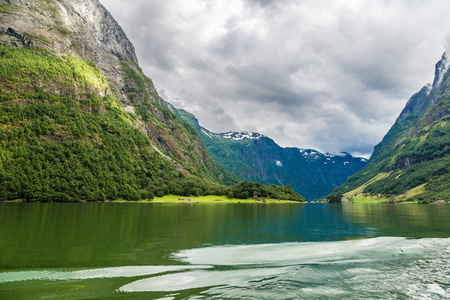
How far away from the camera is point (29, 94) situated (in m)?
172

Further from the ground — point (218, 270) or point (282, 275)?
point (282, 275)

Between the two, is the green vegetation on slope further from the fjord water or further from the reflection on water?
the reflection on water

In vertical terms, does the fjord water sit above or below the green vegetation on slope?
below

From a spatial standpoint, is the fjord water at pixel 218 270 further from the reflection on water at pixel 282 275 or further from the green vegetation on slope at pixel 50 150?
the green vegetation on slope at pixel 50 150

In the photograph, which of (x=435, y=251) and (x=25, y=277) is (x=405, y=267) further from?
(x=25, y=277)

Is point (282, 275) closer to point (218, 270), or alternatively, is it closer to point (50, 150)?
point (218, 270)

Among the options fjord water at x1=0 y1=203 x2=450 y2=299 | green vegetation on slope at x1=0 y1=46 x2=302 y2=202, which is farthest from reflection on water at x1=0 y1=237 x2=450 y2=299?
green vegetation on slope at x1=0 y1=46 x2=302 y2=202

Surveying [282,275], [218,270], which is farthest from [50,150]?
[282,275]

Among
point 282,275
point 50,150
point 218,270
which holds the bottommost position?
point 218,270

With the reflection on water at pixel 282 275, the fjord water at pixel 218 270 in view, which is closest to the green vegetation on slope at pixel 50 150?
the fjord water at pixel 218 270

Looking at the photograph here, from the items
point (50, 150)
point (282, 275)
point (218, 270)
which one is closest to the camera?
point (282, 275)

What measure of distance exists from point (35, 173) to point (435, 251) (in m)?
164

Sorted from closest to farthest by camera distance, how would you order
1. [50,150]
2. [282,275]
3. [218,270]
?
[282,275] → [218,270] → [50,150]

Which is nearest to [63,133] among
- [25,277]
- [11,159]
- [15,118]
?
[15,118]
